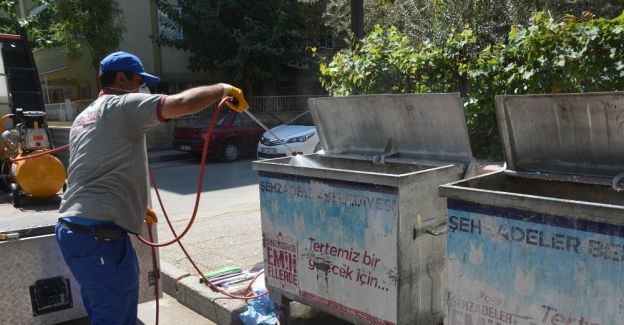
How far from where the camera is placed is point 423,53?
5.90m

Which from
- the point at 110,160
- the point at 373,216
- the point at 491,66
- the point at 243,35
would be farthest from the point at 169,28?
the point at 373,216

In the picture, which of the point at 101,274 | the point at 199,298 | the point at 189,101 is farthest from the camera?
the point at 199,298

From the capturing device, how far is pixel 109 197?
9.07ft

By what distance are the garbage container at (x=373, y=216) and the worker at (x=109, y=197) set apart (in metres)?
0.79

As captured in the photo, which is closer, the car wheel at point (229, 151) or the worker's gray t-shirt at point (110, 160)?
the worker's gray t-shirt at point (110, 160)

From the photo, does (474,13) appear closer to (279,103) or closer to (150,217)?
(150,217)

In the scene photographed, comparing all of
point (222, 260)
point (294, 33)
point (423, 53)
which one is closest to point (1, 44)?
point (222, 260)

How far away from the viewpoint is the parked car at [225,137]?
1335 cm

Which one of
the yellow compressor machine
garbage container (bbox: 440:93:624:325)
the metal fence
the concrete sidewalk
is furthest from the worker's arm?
the metal fence

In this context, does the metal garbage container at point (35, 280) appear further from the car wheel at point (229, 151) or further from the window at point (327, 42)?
the window at point (327, 42)

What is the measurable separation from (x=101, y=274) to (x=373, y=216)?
1.49 meters

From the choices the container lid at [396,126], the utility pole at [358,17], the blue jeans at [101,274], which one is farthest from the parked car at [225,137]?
the blue jeans at [101,274]

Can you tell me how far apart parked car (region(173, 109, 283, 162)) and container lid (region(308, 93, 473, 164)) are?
9.49 metres

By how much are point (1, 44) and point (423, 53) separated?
6.59m
